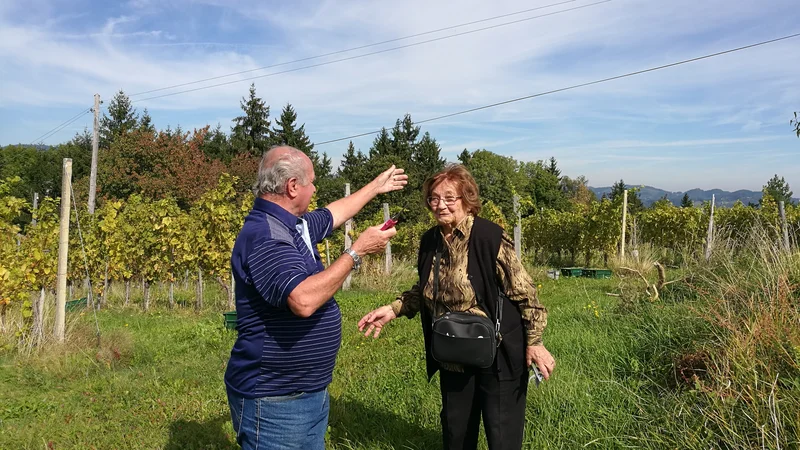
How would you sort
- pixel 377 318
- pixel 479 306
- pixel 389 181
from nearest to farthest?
pixel 479 306
pixel 377 318
pixel 389 181

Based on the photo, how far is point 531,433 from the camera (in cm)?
302

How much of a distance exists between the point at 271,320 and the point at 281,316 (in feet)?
0.13

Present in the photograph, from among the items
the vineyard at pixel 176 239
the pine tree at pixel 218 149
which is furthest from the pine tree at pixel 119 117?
the vineyard at pixel 176 239

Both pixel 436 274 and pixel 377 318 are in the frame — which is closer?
pixel 436 274

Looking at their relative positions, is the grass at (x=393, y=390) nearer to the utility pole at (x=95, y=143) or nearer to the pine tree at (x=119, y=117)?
the utility pole at (x=95, y=143)

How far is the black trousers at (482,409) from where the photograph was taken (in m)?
2.36

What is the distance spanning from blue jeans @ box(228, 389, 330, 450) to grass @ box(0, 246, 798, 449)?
48.1 inches

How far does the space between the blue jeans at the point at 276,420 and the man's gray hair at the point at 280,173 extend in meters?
0.80

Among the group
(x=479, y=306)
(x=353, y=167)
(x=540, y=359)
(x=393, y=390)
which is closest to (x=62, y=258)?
(x=393, y=390)

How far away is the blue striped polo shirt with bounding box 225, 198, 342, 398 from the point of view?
1884 millimetres

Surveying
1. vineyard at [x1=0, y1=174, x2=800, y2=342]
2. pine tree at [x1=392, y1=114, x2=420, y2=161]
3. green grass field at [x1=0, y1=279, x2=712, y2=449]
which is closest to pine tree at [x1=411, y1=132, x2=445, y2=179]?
pine tree at [x1=392, y1=114, x2=420, y2=161]

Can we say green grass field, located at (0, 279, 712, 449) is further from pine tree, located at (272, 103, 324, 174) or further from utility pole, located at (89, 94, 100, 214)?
pine tree, located at (272, 103, 324, 174)

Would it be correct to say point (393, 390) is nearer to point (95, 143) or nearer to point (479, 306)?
point (479, 306)

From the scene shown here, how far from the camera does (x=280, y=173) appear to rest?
205 centimetres
